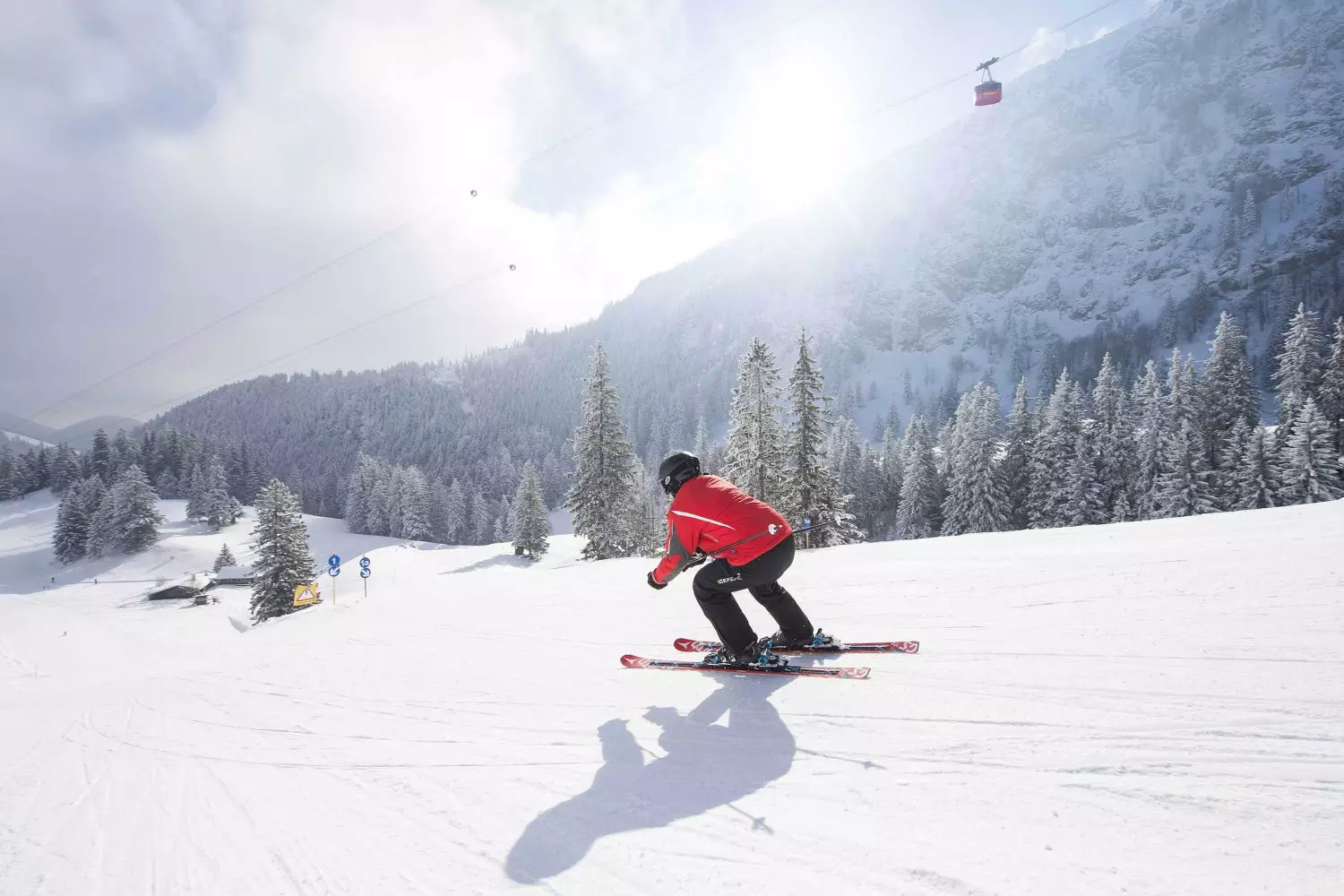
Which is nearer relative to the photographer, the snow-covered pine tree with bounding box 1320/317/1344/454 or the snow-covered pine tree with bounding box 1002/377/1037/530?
the snow-covered pine tree with bounding box 1320/317/1344/454

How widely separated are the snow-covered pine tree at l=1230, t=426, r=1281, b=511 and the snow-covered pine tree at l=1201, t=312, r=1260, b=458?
5.57m

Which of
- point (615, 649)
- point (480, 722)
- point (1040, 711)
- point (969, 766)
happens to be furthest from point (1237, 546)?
point (480, 722)

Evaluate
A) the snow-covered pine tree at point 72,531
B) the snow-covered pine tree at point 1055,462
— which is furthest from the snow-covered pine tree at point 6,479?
the snow-covered pine tree at point 1055,462

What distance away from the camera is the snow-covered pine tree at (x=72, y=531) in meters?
70.2

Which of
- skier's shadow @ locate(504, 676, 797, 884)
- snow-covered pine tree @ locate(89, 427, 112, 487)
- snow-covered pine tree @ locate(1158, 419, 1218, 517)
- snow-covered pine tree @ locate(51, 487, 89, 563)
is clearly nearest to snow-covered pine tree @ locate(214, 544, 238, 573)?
snow-covered pine tree @ locate(51, 487, 89, 563)

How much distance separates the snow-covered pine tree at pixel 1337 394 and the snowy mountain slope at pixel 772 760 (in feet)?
141

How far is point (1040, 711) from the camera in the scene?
3982mm

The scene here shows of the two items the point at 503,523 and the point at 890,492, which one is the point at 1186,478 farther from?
the point at 503,523

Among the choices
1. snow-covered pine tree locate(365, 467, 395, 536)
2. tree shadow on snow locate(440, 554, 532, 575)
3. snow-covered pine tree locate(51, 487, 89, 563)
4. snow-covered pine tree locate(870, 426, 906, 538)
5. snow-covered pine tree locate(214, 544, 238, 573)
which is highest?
snow-covered pine tree locate(51, 487, 89, 563)

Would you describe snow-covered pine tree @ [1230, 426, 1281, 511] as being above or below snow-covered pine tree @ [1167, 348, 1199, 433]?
below

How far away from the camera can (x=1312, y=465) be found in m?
32.5

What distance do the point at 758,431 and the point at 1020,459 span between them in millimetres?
34375

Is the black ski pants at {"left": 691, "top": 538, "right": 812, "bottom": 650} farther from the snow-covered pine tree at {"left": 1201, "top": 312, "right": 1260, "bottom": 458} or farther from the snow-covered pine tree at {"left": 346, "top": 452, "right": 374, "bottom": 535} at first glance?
the snow-covered pine tree at {"left": 346, "top": 452, "right": 374, "bottom": 535}

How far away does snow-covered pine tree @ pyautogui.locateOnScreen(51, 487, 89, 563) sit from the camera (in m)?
70.2
